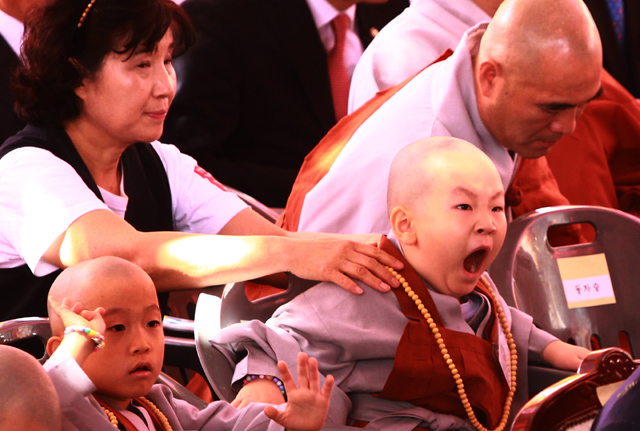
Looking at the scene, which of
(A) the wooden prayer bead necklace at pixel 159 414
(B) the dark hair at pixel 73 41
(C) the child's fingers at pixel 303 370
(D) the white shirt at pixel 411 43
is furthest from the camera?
(D) the white shirt at pixel 411 43

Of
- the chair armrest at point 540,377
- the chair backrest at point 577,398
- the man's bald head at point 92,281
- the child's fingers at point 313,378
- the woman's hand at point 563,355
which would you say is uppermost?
the man's bald head at point 92,281

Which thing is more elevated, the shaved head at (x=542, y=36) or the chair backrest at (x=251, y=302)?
the shaved head at (x=542, y=36)

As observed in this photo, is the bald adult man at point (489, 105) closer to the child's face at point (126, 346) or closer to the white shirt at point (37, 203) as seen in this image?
the white shirt at point (37, 203)

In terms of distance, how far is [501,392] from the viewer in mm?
1625

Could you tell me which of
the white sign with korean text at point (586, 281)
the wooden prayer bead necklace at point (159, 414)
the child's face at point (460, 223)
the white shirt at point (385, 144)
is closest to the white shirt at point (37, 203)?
the white shirt at point (385, 144)

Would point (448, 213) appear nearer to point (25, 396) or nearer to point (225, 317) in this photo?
point (225, 317)

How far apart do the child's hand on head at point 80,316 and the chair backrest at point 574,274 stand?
108 centimetres

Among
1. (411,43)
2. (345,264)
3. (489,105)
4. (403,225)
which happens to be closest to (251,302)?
(345,264)

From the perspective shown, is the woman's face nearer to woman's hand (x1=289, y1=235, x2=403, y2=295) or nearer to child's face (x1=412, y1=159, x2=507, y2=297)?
woman's hand (x1=289, y1=235, x2=403, y2=295)

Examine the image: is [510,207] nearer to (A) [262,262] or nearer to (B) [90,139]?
(A) [262,262]

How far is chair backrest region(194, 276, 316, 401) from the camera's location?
5.21ft

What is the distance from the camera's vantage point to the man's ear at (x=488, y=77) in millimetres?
2021

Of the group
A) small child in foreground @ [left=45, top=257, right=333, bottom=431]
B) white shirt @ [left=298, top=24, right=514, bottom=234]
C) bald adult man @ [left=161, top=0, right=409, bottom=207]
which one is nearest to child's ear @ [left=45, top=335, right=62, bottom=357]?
small child in foreground @ [left=45, top=257, right=333, bottom=431]

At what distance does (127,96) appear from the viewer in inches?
75.8
